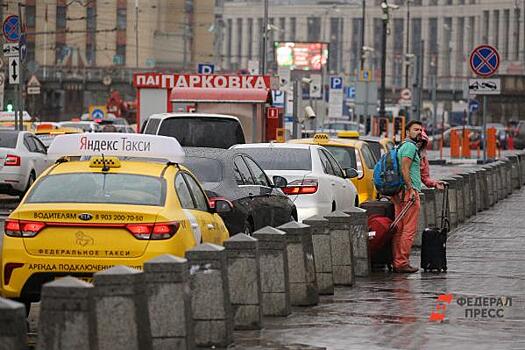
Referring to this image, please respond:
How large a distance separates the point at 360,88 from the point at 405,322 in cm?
4952

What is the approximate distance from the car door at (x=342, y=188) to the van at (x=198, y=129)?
17.8 feet

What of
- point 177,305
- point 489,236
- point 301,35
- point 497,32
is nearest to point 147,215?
point 177,305

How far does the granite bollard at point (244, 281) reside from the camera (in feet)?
43.2

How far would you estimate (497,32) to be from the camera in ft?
484

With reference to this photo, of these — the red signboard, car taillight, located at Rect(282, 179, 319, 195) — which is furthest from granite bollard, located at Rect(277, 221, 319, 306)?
the red signboard

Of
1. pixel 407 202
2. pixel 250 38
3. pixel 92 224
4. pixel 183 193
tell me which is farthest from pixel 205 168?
pixel 250 38

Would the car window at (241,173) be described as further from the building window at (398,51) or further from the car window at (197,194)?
the building window at (398,51)

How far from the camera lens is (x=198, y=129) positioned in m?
30.1

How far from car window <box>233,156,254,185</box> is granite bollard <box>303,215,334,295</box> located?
308 centimetres

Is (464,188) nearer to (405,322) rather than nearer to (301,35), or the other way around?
(405,322)

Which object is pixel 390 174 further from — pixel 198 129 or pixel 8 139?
pixel 8 139

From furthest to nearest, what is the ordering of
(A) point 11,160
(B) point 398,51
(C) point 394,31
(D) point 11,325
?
(B) point 398,51
(C) point 394,31
(A) point 11,160
(D) point 11,325

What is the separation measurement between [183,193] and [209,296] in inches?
99.1

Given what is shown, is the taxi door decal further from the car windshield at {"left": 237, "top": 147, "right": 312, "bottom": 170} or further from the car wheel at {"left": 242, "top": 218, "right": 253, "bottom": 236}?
the car windshield at {"left": 237, "top": 147, "right": 312, "bottom": 170}
